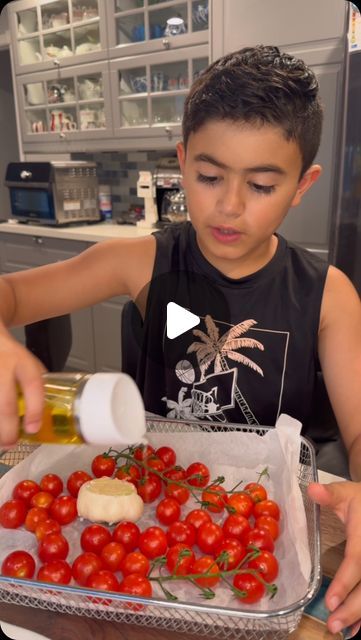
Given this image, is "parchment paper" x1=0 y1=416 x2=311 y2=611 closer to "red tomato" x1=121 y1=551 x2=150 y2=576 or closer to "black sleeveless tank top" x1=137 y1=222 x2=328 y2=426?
"red tomato" x1=121 y1=551 x2=150 y2=576

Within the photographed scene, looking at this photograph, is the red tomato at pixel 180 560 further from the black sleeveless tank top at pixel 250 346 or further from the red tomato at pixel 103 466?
the black sleeveless tank top at pixel 250 346

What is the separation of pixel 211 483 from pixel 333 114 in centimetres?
158

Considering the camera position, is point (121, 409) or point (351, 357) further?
point (351, 357)

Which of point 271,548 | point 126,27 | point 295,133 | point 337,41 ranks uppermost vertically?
point 126,27

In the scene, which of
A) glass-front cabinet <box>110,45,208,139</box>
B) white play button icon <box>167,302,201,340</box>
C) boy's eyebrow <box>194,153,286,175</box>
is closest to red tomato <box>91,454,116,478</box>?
white play button icon <box>167,302,201,340</box>

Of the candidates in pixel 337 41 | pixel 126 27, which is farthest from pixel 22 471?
pixel 126 27

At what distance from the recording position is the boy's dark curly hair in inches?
30.8

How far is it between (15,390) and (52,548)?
0.21 metres

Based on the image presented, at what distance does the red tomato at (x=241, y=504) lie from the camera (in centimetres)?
67

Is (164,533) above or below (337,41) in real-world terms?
below

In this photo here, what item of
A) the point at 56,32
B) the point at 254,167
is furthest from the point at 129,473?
the point at 56,32

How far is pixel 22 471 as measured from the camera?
28.8 inches

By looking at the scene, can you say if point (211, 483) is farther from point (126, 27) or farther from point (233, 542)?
point (126, 27)

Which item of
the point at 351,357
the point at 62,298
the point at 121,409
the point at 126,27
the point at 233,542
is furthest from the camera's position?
the point at 126,27
